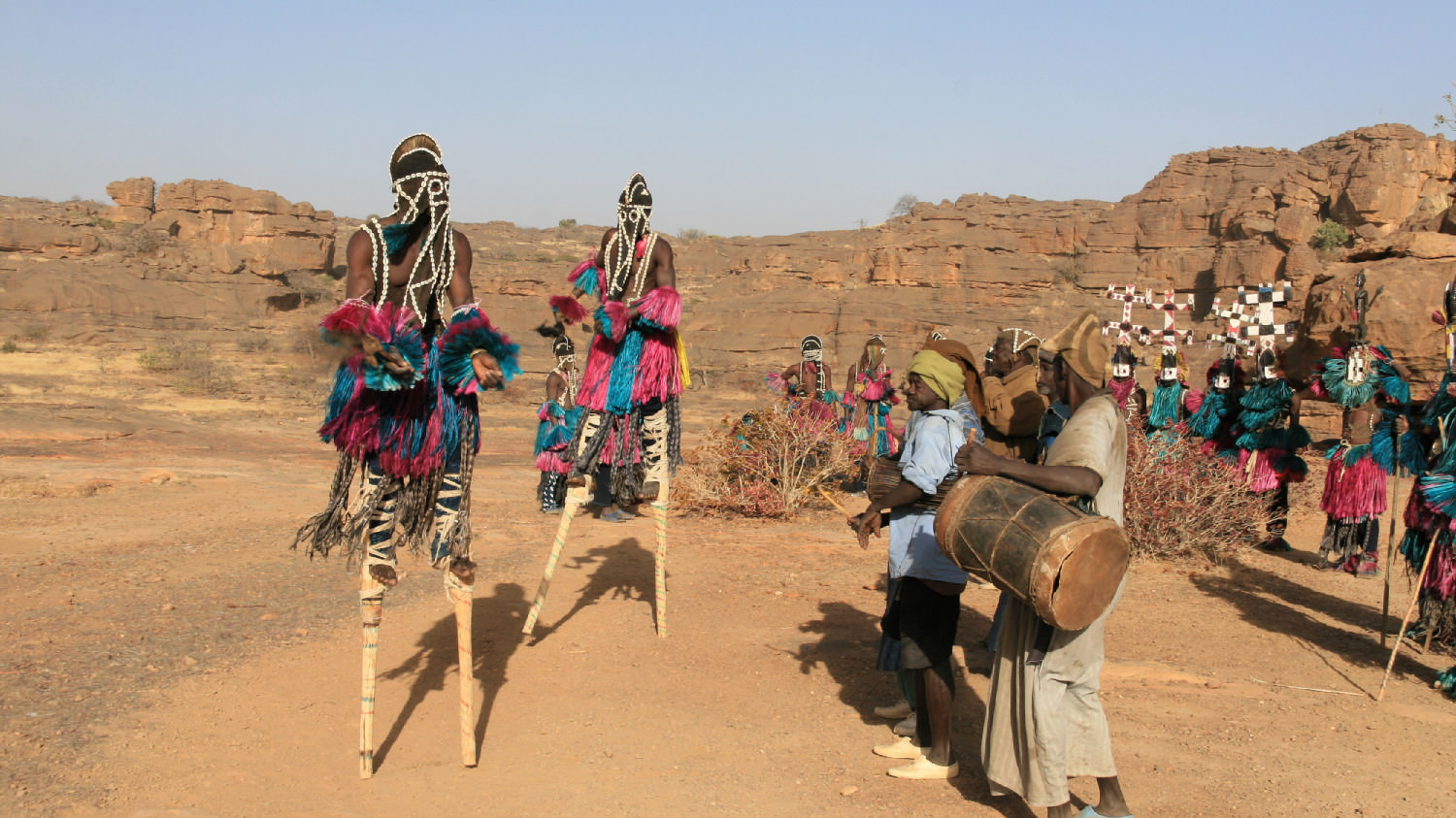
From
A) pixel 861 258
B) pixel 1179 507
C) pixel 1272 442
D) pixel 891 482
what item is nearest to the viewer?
pixel 891 482

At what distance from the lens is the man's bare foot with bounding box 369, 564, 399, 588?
13.5ft

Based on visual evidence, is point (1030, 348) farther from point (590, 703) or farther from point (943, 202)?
point (943, 202)

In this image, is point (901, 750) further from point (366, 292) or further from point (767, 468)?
point (767, 468)

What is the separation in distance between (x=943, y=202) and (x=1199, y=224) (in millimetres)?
13748

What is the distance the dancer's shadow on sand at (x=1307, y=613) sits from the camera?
6477 millimetres

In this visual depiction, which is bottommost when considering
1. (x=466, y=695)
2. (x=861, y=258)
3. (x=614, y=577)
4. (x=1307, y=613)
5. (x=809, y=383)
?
(x=614, y=577)

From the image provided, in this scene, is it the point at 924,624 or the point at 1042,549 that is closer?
the point at 1042,549

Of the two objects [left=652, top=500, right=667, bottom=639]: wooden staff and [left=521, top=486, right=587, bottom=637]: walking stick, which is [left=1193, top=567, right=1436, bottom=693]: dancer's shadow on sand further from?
[left=521, top=486, right=587, bottom=637]: walking stick


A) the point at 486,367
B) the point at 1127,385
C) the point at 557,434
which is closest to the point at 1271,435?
the point at 1127,385

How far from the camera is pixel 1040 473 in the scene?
3.58 m

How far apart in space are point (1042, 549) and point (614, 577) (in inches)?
180

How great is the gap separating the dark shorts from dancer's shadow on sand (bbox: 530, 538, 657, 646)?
96.9 inches

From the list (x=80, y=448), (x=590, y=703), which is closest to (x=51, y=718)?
(x=590, y=703)

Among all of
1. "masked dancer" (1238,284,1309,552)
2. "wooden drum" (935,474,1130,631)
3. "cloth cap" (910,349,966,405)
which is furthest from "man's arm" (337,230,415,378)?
"masked dancer" (1238,284,1309,552)
